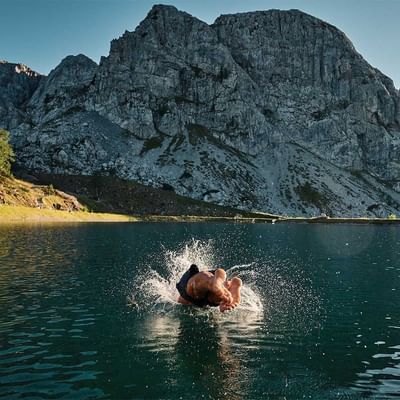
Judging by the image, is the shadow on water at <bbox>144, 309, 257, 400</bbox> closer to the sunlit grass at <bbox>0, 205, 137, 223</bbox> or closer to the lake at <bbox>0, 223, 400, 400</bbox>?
the lake at <bbox>0, 223, 400, 400</bbox>

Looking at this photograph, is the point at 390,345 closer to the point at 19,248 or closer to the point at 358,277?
the point at 358,277

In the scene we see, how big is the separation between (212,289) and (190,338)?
3234 millimetres

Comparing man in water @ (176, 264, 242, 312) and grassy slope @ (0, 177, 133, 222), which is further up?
grassy slope @ (0, 177, 133, 222)

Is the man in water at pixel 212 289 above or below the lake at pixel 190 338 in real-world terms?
above

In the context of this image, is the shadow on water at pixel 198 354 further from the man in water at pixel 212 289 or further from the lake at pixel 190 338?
the man in water at pixel 212 289

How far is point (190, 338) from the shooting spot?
Result: 24625 millimetres

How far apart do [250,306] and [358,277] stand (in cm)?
2261

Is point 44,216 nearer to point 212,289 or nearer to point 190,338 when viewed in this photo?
point 190,338

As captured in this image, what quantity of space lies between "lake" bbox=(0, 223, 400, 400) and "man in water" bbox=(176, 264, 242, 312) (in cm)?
194

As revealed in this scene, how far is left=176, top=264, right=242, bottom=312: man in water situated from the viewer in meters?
23.9

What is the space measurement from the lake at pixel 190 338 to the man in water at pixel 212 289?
6.35 ft

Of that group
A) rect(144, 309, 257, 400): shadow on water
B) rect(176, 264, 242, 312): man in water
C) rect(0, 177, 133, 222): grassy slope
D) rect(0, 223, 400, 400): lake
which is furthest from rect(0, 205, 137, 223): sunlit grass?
rect(176, 264, 242, 312): man in water

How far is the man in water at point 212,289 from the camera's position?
939 inches

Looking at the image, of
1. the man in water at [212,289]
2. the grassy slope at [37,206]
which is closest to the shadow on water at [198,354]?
the man in water at [212,289]
